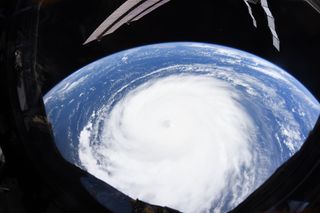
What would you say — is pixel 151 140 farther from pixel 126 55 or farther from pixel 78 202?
pixel 78 202

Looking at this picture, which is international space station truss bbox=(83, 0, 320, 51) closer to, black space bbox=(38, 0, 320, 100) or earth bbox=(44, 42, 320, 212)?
black space bbox=(38, 0, 320, 100)

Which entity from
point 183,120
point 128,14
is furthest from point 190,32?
point 183,120

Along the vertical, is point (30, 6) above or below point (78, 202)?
above

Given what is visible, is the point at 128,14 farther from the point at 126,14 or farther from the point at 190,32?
the point at 190,32

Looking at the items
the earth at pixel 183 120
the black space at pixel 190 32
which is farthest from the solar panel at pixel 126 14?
the earth at pixel 183 120

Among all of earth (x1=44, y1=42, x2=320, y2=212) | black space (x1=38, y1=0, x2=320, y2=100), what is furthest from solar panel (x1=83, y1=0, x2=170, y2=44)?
earth (x1=44, y1=42, x2=320, y2=212)

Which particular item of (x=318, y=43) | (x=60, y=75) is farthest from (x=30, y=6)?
(x=318, y=43)
